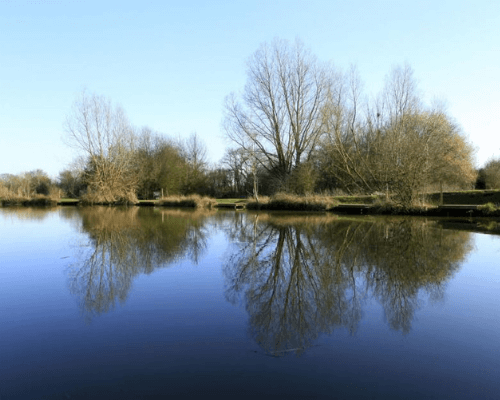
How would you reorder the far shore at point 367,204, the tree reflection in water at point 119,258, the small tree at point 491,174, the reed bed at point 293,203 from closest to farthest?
1. the tree reflection in water at point 119,258
2. the far shore at point 367,204
3. the reed bed at point 293,203
4. the small tree at point 491,174

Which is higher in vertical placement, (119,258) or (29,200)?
(29,200)

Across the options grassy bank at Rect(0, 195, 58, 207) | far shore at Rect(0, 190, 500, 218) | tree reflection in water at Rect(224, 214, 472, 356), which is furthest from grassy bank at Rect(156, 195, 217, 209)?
tree reflection in water at Rect(224, 214, 472, 356)

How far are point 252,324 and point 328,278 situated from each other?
2311mm

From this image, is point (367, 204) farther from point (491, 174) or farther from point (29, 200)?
point (29, 200)

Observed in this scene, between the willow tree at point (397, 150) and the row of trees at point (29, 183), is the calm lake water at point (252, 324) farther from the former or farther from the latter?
the row of trees at point (29, 183)

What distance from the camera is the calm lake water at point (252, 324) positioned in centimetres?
300

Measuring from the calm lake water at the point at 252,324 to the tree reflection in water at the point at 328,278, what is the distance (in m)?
0.03

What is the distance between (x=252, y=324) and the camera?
4.29 m

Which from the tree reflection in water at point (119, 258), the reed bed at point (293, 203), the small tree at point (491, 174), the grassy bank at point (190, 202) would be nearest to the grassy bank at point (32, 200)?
the grassy bank at point (190, 202)

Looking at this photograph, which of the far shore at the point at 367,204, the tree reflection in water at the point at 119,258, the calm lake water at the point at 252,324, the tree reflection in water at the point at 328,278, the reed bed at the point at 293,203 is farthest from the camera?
the reed bed at the point at 293,203

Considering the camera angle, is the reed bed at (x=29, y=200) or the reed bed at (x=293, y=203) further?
the reed bed at (x=29, y=200)

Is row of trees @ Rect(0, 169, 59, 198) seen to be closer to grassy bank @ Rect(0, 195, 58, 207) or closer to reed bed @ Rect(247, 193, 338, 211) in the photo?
grassy bank @ Rect(0, 195, 58, 207)

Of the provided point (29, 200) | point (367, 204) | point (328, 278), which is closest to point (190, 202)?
point (367, 204)

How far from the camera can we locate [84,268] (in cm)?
720
